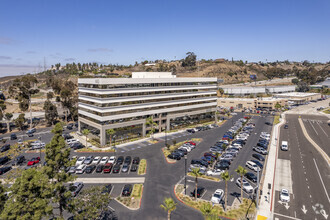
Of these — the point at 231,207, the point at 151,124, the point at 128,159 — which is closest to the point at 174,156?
the point at 128,159

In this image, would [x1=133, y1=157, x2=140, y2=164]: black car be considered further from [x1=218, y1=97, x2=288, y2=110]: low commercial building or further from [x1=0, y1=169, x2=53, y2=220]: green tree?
[x1=218, y1=97, x2=288, y2=110]: low commercial building

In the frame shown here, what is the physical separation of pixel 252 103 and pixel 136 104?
335 ft

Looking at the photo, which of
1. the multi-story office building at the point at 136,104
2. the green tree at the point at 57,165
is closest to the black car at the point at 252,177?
the green tree at the point at 57,165

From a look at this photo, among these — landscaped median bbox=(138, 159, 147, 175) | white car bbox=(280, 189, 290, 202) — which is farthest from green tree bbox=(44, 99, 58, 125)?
white car bbox=(280, 189, 290, 202)

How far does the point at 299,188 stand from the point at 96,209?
3968cm

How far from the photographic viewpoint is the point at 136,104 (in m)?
75.1

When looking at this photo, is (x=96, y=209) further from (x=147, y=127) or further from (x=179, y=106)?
(x=179, y=106)

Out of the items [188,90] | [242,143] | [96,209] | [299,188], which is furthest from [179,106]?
[96,209]

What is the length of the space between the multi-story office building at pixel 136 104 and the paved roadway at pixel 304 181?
40.6 m

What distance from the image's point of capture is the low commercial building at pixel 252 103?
14125 cm

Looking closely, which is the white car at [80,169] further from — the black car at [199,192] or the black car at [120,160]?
the black car at [199,192]

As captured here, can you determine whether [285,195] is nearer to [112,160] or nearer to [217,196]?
[217,196]

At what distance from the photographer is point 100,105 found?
67.1 meters

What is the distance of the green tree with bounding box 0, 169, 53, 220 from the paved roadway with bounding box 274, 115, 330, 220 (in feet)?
112
